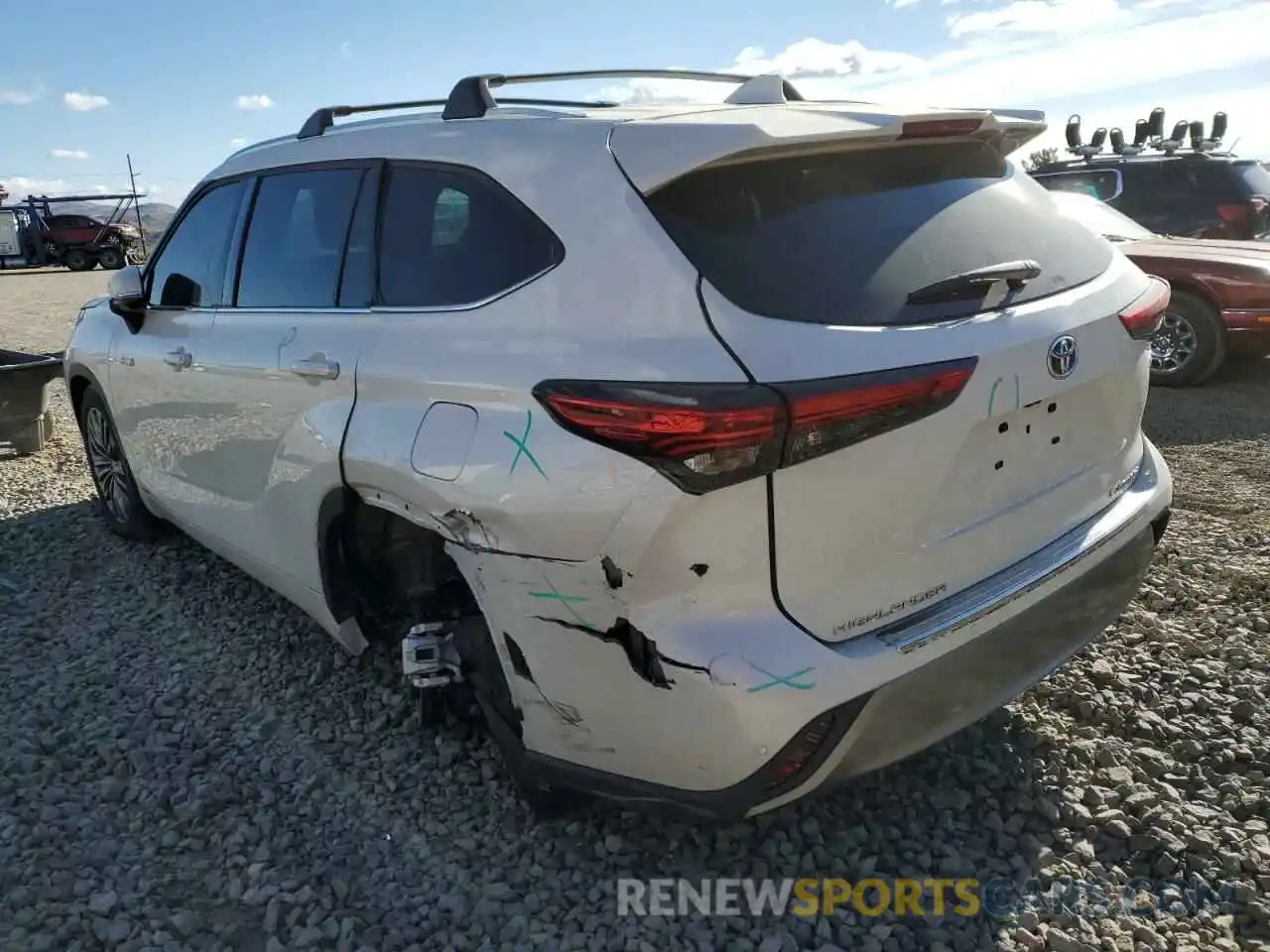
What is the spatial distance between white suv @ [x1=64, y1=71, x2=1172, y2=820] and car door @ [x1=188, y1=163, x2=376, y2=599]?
0.03 metres

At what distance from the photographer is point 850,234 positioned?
2336mm

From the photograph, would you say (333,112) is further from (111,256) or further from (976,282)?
(111,256)

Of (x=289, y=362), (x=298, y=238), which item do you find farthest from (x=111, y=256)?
(x=289, y=362)

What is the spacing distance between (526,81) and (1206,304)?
20.7 ft

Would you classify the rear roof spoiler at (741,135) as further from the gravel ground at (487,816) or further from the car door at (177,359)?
the car door at (177,359)

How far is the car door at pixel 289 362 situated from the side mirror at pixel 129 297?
83 cm

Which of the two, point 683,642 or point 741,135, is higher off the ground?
point 741,135

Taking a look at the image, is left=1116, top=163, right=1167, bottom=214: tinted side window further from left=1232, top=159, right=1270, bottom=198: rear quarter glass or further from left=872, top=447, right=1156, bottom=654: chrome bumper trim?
left=872, top=447, right=1156, bottom=654: chrome bumper trim

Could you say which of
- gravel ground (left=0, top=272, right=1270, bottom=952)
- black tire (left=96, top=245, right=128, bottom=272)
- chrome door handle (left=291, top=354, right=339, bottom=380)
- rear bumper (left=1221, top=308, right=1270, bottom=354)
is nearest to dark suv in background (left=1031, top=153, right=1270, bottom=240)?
rear bumper (left=1221, top=308, right=1270, bottom=354)

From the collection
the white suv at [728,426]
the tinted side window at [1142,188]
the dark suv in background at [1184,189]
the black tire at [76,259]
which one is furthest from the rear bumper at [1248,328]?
the black tire at [76,259]

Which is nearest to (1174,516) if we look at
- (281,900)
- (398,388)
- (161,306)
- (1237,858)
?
(1237,858)

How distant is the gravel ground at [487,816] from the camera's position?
2457mm

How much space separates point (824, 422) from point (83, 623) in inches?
139

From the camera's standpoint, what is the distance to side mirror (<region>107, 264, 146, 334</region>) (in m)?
4.34
